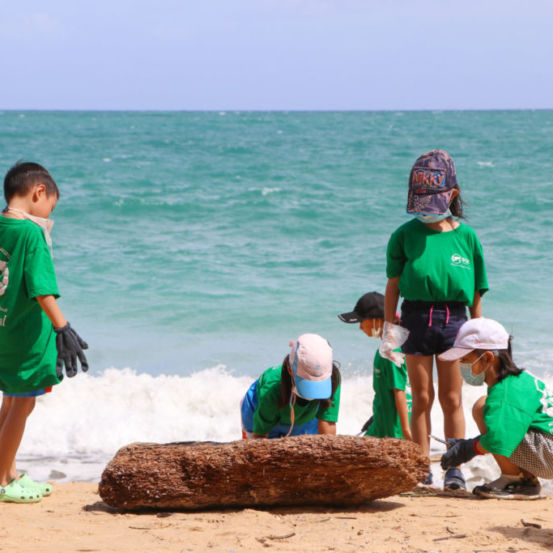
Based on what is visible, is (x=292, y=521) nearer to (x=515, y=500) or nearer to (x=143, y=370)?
(x=515, y=500)

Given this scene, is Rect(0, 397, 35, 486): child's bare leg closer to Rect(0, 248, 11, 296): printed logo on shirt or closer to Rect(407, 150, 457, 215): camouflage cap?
Rect(0, 248, 11, 296): printed logo on shirt

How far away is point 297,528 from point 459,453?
97 cm

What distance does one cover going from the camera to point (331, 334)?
9.57 m

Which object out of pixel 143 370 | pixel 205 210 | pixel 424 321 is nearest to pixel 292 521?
pixel 424 321

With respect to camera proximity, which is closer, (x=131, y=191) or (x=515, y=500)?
(x=515, y=500)

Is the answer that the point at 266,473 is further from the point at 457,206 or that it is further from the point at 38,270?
the point at 457,206

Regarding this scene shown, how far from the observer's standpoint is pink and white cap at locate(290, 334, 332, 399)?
372 centimetres

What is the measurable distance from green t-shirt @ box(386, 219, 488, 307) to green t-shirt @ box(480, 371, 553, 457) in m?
0.60

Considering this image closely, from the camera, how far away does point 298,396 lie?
3.90 m

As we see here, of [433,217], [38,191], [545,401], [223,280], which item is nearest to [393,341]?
[433,217]

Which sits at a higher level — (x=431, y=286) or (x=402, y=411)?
(x=431, y=286)

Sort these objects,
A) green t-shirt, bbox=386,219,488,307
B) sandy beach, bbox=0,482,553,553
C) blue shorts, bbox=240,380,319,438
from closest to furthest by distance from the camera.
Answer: sandy beach, bbox=0,482,553,553
blue shorts, bbox=240,380,319,438
green t-shirt, bbox=386,219,488,307

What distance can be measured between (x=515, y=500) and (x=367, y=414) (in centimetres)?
332

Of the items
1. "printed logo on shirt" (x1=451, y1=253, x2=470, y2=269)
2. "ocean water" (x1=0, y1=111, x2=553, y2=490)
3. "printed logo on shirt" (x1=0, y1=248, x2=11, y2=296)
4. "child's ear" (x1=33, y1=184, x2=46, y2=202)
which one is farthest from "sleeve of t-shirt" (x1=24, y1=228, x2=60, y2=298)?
"ocean water" (x1=0, y1=111, x2=553, y2=490)
